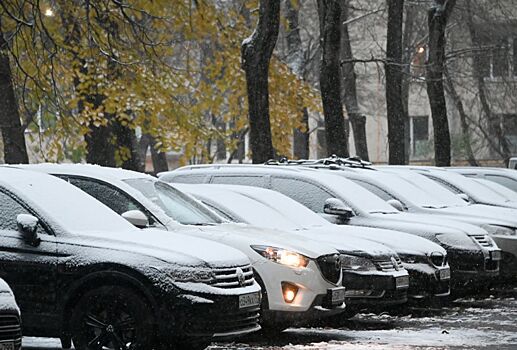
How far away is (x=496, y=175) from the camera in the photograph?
80.8 feet

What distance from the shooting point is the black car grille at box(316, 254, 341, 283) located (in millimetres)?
12654

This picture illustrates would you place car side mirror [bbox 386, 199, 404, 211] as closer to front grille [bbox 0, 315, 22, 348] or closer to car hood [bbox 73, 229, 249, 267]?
car hood [bbox 73, 229, 249, 267]

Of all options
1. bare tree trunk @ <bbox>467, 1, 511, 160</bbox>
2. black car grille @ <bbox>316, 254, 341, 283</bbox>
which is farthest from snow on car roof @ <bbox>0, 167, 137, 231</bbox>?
bare tree trunk @ <bbox>467, 1, 511, 160</bbox>

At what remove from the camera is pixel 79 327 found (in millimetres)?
10547

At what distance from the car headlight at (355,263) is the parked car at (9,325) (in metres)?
6.02

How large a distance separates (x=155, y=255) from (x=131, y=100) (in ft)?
50.2

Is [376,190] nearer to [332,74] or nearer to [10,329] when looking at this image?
[332,74]

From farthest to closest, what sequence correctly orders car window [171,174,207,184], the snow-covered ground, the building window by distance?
the building window < car window [171,174,207,184] < the snow-covered ground

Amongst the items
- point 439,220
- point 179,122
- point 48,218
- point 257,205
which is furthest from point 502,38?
point 48,218

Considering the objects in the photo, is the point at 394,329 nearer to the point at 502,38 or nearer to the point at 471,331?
the point at 471,331

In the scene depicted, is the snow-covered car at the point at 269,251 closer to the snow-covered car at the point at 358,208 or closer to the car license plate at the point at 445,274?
the car license plate at the point at 445,274

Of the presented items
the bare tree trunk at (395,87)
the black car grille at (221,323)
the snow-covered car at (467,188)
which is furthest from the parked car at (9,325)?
the bare tree trunk at (395,87)

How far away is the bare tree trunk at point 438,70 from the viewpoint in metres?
30.5

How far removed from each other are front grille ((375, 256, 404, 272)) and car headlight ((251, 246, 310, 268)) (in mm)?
1772
